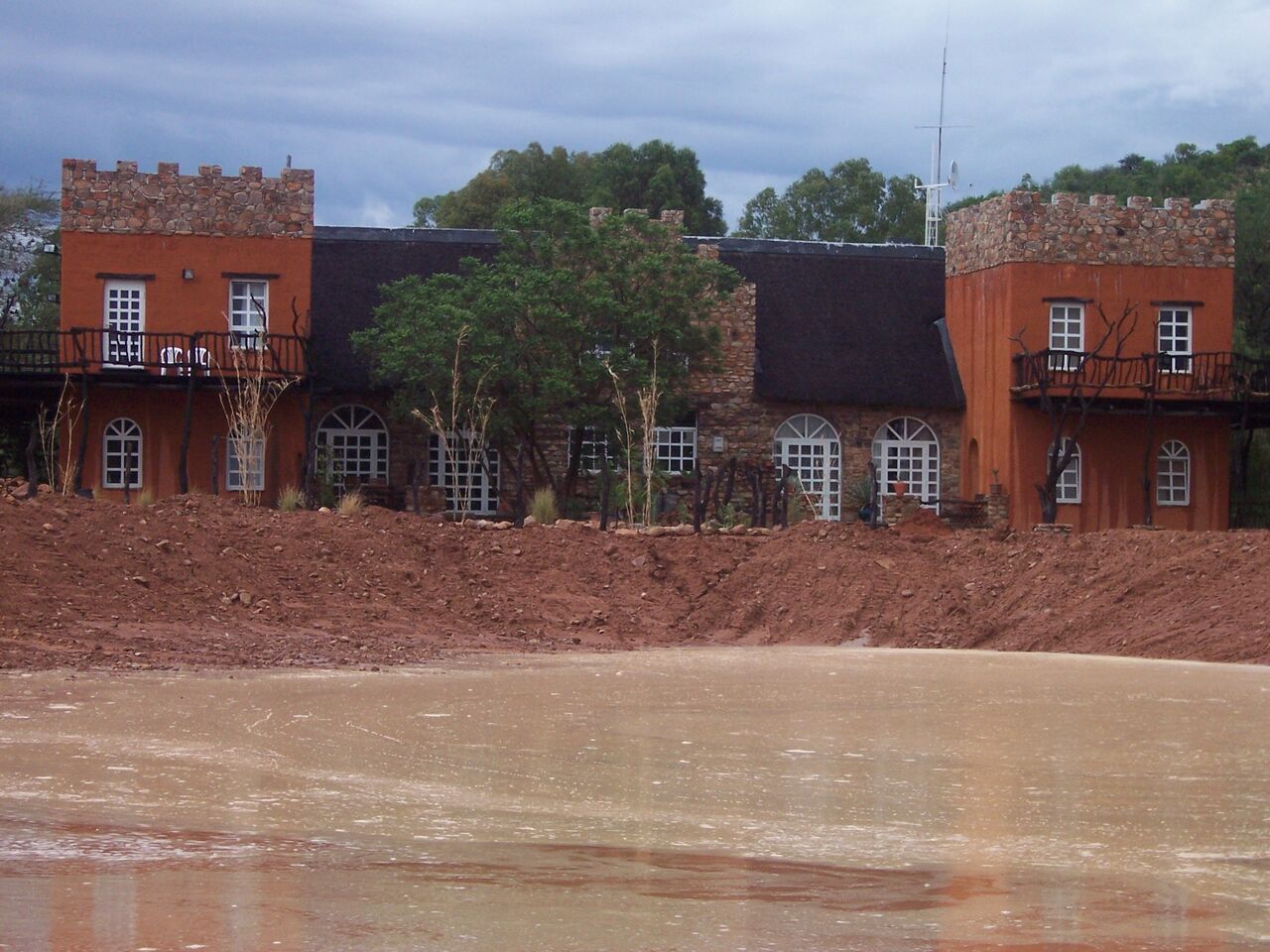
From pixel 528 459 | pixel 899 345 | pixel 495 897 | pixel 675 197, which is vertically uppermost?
pixel 675 197

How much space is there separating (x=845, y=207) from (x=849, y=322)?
102 ft

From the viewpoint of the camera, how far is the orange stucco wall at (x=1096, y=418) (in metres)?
33.8

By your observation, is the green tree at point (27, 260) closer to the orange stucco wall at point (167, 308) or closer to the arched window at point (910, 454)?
the orange stucco wall at point (167, 308)

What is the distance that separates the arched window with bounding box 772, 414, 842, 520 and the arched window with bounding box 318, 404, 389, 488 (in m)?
7.68

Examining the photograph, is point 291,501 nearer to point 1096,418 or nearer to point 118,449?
point 118,449

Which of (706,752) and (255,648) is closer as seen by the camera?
(706,752)

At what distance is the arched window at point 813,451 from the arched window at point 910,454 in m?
0.91

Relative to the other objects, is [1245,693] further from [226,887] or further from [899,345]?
[899,345]

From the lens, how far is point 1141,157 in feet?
243

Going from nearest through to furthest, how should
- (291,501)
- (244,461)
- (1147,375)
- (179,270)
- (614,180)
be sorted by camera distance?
1. (291,501)
2. (244,461)
3. (179,270)
4. (1147,375)
5. (614,180)

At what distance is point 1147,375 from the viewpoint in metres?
33.6

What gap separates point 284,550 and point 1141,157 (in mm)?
61797

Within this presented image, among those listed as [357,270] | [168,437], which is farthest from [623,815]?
[357,270]

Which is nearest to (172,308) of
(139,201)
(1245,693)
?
(139,201)
